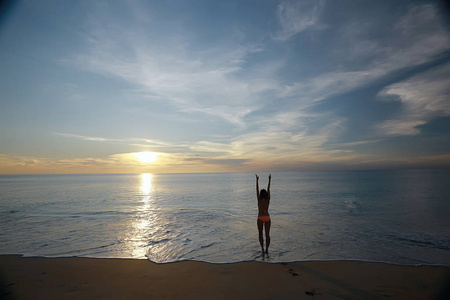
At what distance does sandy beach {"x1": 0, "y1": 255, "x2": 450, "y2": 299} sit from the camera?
6.03 m

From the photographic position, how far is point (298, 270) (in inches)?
299

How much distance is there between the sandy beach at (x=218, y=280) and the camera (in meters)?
6.03

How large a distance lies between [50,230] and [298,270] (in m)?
16.0

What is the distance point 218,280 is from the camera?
6852mm

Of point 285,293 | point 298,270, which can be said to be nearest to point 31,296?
point 285,293

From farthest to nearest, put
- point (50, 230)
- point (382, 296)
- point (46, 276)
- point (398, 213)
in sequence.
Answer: point (398, 213) < point (50, 230) < point (46, 276) < point (382, 296)

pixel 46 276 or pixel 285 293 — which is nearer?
pixel 285 293

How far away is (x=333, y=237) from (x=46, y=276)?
13496mm

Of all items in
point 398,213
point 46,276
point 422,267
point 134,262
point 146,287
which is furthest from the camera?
point 398,213

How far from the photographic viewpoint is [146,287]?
21.1ft

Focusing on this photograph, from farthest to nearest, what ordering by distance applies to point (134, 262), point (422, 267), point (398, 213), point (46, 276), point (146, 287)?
point (398, 213), point (134, 262), point (422, 267), point (46, 276), point (146, 287)

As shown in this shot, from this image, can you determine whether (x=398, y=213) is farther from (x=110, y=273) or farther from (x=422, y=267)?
(x=110, y=273)

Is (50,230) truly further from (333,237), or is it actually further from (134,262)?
(333,237)

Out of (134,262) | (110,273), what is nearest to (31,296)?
(110,273)
